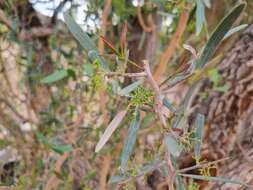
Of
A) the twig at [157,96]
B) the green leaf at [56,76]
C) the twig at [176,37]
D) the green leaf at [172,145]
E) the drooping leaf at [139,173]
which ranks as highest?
the twig at [176,37]

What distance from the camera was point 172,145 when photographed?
1.56 ft

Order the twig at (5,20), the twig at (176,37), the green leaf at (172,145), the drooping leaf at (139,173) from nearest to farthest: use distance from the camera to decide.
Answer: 1. the green leaf at (172,145)
2. the drooping leaf at (139,173)
3. the twig at (176,37)
4. the twig at (5,20)

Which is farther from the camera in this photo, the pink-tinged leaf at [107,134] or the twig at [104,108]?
the twig at [104,108]

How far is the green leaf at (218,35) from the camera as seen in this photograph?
47 cm

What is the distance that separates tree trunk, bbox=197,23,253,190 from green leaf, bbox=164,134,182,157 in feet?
1.82

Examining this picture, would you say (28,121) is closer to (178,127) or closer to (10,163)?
(10,163)

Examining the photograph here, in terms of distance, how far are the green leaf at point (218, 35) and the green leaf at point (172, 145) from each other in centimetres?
8

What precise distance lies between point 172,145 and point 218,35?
0.12m

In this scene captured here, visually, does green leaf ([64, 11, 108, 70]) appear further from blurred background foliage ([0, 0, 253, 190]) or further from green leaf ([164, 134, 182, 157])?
blurred background foliage ([0, 0, 253, 190])

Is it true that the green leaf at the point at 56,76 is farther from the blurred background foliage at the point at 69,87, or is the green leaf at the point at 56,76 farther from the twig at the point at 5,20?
the twig at the point at 5,20

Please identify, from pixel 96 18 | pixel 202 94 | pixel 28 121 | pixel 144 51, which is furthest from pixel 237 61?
pixel 28 121

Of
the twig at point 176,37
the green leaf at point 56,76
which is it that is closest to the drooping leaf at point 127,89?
the twig at point 176,37

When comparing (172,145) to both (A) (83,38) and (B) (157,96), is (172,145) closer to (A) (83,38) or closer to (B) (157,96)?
(B) (157,96)

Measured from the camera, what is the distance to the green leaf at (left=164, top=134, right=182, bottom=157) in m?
0.47
